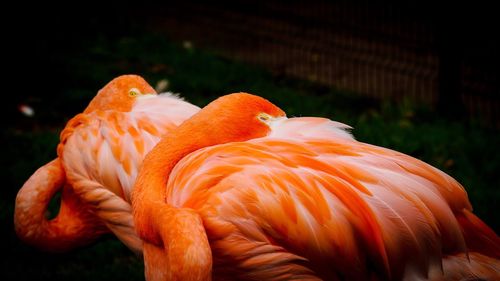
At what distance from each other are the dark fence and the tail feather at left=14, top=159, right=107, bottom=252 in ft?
11.5

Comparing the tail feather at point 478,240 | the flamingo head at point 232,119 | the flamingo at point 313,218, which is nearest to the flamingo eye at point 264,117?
the flamingo head at point 232,119

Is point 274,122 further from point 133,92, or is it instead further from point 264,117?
point 133,92

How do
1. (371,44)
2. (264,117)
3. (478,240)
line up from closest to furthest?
1. (478,240)
2. (264,117)
3. (371,44)

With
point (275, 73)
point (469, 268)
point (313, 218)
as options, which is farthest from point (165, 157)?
point (275, 73)

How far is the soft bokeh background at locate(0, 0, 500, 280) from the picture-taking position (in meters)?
4.32

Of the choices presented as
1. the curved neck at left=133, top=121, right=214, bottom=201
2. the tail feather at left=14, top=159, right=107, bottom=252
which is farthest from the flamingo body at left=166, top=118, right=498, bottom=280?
the tail feather at left=14, top=159, right=107, bottom=252

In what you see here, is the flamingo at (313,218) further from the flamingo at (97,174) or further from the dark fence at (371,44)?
the dark fence at (371,44)

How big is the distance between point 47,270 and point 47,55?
3599 mm

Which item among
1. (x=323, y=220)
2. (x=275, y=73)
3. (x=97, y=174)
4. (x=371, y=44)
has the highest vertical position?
(x=323, y=220)

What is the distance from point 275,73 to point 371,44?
1067mm

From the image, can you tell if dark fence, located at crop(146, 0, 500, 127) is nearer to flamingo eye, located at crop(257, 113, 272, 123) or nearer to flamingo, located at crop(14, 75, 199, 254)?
flamingo, located at crop(14, 75, 199, 254)

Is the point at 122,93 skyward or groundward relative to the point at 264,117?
groundward

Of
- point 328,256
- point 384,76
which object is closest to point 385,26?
point 384,76

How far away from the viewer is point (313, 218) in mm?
2223
